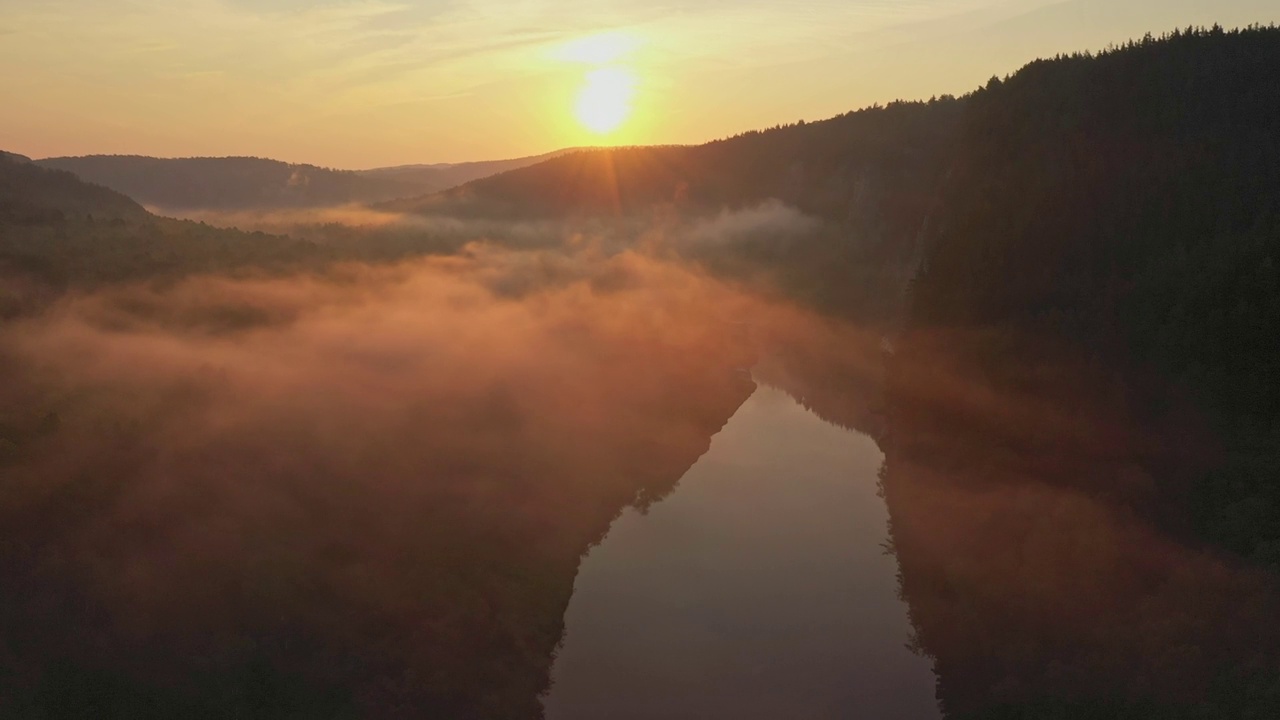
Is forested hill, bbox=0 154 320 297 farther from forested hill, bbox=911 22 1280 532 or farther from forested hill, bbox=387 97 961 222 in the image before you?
forested hill, bbox=387 97 961 222

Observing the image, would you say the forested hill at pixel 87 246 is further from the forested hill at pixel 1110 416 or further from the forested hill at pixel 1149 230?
the forested hill at pixel 1149 230

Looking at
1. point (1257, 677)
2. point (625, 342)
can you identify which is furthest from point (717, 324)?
point (1257, 677)

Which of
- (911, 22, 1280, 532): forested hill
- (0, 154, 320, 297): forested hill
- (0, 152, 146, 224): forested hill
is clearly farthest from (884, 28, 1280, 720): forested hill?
(0, 152, 146, 224): forested hill

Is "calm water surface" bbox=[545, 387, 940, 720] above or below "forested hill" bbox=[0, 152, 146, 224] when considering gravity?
below

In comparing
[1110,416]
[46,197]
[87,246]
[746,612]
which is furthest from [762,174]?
[746,612]

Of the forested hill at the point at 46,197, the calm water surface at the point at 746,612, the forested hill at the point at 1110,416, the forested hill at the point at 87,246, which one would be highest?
the forested hill at the point at 46,197

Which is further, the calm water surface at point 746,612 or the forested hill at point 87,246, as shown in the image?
the forested hill at point 87,246

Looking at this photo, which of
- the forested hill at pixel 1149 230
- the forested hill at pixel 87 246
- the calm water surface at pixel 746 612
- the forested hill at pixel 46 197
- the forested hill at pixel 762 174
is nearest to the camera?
the calm water surface at pixel 746 612

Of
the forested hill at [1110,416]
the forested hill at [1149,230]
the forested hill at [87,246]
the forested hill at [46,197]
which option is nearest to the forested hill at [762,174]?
the forested hill at [1149,230]

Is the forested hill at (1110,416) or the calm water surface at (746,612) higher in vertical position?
the forested hill at (1110,416)

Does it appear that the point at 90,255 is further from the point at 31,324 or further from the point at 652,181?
the point at 652,181
